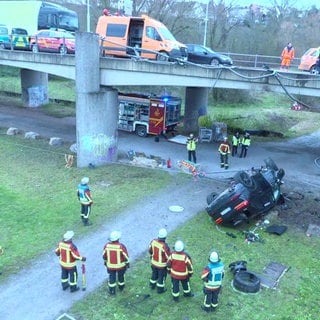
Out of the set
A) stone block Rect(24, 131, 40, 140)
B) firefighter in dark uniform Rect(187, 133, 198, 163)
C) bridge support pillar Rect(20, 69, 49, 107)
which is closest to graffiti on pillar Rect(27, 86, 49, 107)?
bridge support pillar Rect(20, 69, 49, 107)

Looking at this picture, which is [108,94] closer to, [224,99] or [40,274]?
[40,274]

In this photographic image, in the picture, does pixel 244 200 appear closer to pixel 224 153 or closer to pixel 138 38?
pixel 224 153

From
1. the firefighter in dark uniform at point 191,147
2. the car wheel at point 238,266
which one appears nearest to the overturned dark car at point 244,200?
the car wheel at point 238,266

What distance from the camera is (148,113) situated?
26.0 meters

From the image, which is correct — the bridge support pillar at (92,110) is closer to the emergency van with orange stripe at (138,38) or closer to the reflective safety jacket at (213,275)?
the emergency van with orange stripe at (138,38)

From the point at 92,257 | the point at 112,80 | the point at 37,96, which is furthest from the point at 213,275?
the point at 37,96

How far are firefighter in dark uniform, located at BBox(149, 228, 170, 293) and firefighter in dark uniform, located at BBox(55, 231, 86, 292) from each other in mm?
1627

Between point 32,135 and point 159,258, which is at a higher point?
point 159,258

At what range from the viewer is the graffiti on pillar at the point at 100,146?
19.7m

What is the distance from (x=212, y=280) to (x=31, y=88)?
101 feet

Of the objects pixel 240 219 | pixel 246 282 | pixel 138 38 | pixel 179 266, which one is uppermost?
pixel 138 38

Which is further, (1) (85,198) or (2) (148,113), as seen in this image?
(2) (148,113)

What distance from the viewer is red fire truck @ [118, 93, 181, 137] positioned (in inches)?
1007

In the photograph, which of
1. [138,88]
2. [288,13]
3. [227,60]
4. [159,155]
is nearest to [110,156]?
[159,155]
